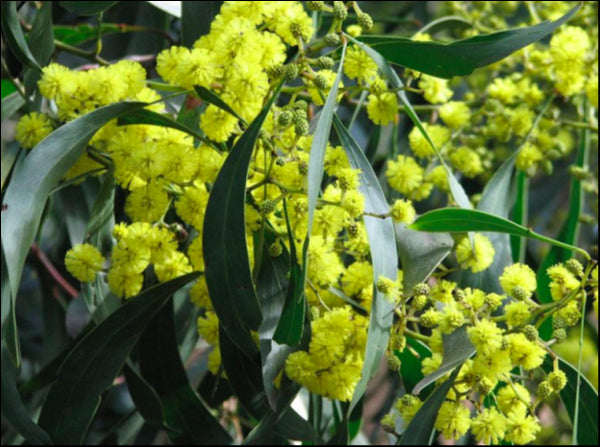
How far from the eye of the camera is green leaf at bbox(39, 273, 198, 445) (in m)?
1.31

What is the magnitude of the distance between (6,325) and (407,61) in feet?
1.93

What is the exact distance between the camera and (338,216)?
46.9 inches

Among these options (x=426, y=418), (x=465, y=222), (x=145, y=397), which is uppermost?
(x=465, y=222)

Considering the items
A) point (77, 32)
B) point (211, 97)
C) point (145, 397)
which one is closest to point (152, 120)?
point (211, 97)

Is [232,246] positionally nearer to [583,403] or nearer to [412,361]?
[412,361]

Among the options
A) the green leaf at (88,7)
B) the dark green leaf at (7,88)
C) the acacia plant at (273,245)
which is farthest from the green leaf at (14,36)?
the dark green leaf at (7,88)

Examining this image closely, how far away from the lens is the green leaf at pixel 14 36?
130 centimetres

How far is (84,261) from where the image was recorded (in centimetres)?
120

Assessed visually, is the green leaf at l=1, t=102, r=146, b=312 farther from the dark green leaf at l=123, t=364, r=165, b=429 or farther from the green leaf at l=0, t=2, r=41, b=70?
the dark green leaf at l=123, t=364, r=165, b=429

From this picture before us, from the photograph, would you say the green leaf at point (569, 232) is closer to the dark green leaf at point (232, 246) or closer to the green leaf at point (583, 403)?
the green leaf at point (583, 403)

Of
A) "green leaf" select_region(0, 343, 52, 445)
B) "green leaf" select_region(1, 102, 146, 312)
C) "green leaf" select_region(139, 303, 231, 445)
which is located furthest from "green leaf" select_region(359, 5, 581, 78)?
"green leaf" select_region(0, 343, 52, 445)

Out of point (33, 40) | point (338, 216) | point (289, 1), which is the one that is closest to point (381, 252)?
point (338, 216)

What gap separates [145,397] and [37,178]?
0.41 metres

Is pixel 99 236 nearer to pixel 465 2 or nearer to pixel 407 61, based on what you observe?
pixel 407 61
